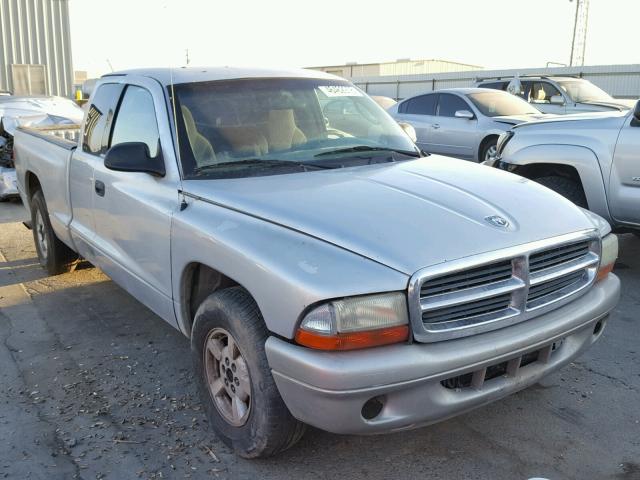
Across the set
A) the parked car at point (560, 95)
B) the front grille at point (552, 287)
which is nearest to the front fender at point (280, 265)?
the front grille at point (552, 287)

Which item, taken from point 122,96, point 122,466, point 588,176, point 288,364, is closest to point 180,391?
point 122,466

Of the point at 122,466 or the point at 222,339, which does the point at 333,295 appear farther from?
the point at 122,466

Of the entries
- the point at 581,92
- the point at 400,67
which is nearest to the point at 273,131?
the point at 581,92

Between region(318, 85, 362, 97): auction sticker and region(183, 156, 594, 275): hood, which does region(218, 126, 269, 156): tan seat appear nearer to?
region(183, 156, 594, 275): hood

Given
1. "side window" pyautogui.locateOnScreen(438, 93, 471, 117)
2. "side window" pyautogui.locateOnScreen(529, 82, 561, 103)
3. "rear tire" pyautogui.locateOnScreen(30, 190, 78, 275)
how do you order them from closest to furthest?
"rear tire" pyautogui.locateOnScreen(30, 190, 78, 275), "side window" pyautogui.locateOnScreen(438, 93, 471, 117), "side window" pyautogui.locateOnScreen(529, 82, 561, 103)

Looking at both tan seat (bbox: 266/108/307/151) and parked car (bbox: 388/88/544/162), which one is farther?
parked car (bbox: 388/88/544/162)

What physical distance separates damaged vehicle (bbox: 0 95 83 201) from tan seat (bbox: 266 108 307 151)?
567 centimetres

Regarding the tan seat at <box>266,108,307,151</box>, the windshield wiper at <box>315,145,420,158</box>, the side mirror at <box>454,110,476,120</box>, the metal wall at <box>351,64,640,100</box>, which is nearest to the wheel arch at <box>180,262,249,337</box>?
the tan seat at <box>266,108,307,151</box>

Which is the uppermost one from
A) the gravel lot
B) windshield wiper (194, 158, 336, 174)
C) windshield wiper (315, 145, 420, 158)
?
windshield wiper (315, 145, 420, 158)

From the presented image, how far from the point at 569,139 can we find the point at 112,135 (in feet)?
12.9

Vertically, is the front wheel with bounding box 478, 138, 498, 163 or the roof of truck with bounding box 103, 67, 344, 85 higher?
the roof of truck with bounding box 103, 67, 344, 85

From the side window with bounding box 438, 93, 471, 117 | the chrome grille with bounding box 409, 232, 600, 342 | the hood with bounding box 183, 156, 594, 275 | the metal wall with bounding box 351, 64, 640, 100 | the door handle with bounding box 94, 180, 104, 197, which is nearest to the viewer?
the chrome grille with bounding box 409, 232, 600, 342

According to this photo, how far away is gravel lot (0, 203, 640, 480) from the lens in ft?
9.51

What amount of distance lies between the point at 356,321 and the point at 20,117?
362 inches
